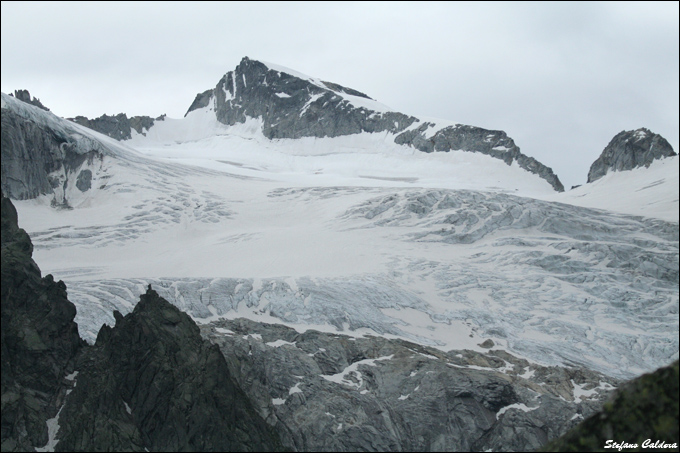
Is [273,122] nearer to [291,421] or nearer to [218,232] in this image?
[218,232]

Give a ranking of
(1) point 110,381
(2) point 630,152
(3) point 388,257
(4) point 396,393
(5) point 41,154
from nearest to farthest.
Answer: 1. (1) point 110,381
2. (4) point 396,393
3. (3) point 388,257
4. (5) point 41,154
5. (2) point 630,152

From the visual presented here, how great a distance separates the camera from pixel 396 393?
49.7 meters

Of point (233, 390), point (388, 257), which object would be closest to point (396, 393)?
point (233, 390)

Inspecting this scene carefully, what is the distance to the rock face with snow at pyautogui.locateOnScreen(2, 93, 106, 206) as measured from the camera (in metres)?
88.8

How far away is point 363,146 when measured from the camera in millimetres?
172125

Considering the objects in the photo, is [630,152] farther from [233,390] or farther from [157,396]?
[157,396]

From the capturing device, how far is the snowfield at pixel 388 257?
2322 inches

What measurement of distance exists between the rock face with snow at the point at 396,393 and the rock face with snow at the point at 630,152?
7093 cm

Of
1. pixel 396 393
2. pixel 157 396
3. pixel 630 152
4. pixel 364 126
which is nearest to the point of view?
pixel 157 396

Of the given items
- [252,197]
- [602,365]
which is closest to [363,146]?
[252,197]

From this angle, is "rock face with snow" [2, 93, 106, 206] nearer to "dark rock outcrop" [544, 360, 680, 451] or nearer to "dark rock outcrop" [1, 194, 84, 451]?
"dark rock outcrop" [1, 194, 84, 451]

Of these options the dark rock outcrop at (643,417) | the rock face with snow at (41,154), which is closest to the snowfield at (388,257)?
the rock face with snow at (41,154)

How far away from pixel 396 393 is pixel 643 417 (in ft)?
91.8

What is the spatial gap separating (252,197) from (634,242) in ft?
179
